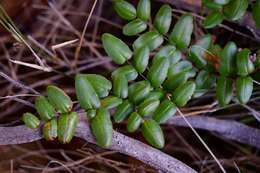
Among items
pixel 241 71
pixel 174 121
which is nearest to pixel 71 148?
pixel 174 121

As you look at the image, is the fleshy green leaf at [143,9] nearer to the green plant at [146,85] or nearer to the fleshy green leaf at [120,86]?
the green plant at [146,85]

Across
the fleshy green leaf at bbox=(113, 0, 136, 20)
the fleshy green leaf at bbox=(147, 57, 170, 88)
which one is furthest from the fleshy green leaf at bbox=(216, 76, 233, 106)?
the fleshy green leaf at bbox=(113, 0, 136, 20)

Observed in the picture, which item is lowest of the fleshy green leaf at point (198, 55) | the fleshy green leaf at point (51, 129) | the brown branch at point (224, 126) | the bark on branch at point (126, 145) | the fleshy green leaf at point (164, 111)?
the brown branch at point (224, 126)

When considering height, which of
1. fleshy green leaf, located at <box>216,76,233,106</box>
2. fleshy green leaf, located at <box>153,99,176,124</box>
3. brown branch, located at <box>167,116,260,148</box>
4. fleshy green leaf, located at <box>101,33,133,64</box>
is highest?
fleshy green leaf, located at <box>101,33,133,64</box>

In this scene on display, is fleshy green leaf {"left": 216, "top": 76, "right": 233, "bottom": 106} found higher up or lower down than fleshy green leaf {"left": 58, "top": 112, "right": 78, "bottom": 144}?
higher up

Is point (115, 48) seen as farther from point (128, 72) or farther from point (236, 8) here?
point (236, 8)

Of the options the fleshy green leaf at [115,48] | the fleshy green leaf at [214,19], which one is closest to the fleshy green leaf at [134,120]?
the fleshy green leaf at [115,48]

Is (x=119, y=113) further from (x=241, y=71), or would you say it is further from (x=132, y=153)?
(x=241, y=71)

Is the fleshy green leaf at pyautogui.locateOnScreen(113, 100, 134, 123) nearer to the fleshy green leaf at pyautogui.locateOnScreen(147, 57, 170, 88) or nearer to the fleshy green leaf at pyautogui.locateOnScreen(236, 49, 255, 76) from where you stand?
the fleshy green leaf at pyautogui.locateOnScreen(147, 57, 170, 88)

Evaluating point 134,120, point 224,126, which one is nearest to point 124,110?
point 134,120
